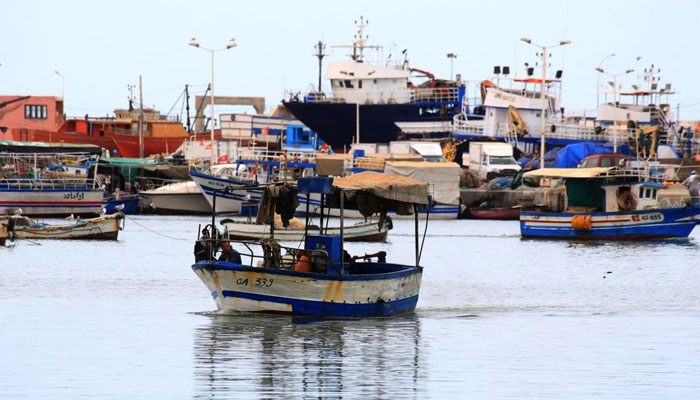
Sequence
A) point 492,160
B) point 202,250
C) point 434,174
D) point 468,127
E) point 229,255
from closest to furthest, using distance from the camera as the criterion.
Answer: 1. point 229,255
2. point 202,250
3. point 434,174
4. point 492,160
5. point 468,127

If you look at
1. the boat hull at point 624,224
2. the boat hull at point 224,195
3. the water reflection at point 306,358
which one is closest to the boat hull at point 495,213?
→ the boat hull at point 224,195

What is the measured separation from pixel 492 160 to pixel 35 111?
154ft

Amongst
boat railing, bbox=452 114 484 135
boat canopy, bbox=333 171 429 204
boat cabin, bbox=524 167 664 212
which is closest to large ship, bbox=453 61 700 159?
boat railing, bbox=452 114 484 135

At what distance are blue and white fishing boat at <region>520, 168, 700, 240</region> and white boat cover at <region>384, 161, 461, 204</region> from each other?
16.3m

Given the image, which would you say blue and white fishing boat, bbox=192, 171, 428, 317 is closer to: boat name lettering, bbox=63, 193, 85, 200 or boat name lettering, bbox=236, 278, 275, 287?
boat name lettering, bbox=236, 278, 275, 287

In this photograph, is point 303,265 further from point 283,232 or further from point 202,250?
point 283,232

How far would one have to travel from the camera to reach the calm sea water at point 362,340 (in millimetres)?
16516

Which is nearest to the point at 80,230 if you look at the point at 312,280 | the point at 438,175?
the point at 312,280

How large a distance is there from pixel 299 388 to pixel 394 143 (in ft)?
202

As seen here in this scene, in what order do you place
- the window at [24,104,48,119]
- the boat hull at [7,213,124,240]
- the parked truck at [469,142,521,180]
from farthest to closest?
1. the window at [24,104,48,119]
2. the parked truck at [469,142,521,180]
3. the boat hull at [7,213,124,240]

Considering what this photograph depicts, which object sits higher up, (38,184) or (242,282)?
(38,184)

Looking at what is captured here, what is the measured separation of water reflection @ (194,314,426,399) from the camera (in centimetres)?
1612

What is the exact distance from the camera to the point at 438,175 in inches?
2478

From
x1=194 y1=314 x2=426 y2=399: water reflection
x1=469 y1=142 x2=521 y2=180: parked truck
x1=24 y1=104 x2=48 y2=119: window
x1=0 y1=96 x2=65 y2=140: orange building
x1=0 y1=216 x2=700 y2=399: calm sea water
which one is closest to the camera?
x1=194 y1=314 x2=426 y2=399: water reflection
